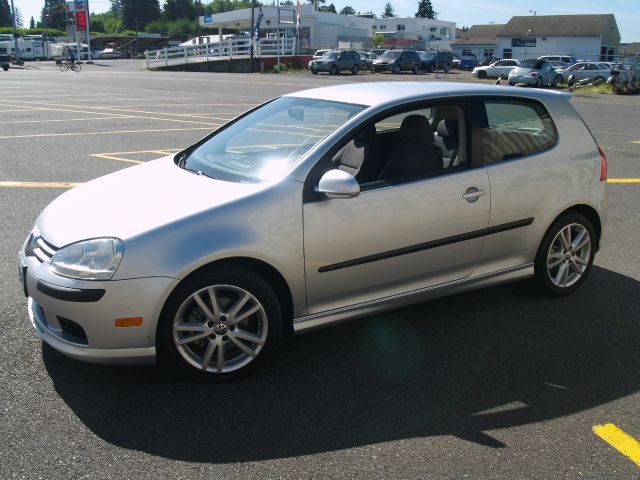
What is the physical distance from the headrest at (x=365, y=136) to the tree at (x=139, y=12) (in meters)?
147

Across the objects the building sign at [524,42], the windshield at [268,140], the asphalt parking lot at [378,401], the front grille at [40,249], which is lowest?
the asphalt parking lot at [378,401]

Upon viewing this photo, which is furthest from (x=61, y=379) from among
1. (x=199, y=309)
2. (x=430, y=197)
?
(x=430, y=197)

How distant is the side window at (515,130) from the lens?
457cm

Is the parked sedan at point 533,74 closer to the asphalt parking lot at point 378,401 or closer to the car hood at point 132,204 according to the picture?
the asphalt parking lot at point 378,401

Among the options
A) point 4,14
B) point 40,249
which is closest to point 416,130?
point 40,249

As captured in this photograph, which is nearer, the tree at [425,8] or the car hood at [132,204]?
the car hood at [132,204]

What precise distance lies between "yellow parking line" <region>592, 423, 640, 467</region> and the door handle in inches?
63.3

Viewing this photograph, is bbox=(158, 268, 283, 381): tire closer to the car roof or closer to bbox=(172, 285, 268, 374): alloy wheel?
bbox=(172, 285, 268, 374): alloy wheel

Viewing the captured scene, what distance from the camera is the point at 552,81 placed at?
3525cm

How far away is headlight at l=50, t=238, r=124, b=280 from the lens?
132 inches

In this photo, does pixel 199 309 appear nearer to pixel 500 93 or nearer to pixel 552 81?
pixel 500 93

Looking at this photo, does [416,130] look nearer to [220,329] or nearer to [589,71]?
[220,329]

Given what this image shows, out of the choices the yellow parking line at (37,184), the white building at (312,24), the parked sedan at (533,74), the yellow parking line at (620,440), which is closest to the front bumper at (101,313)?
the yellow parking line at (620,440)

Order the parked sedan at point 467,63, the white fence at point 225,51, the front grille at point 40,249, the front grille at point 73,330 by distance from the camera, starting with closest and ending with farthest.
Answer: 1. the front grille at point 73,330
2. the front grille at point 40,249
3. the white fence at point 225,51
4. the parked sedan at point 467,63
